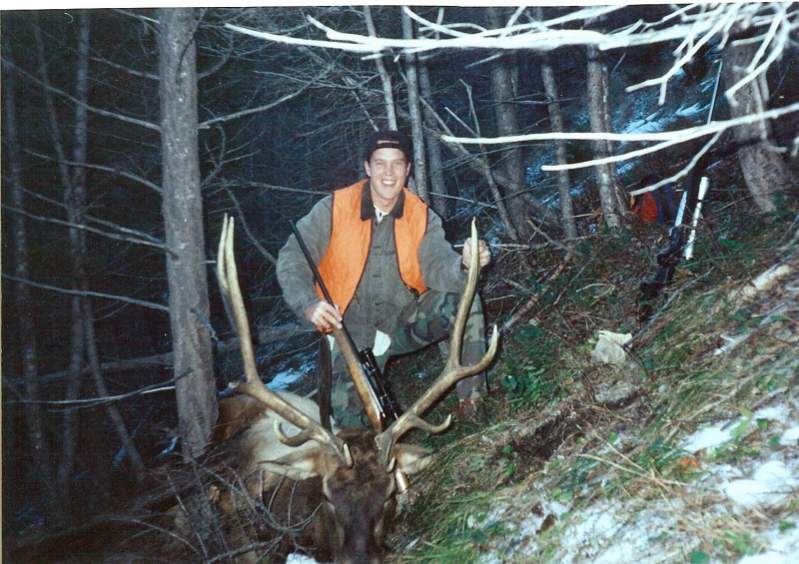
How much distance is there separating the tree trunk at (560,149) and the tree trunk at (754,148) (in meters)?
1.11

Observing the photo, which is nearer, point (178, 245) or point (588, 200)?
point (178, 245)

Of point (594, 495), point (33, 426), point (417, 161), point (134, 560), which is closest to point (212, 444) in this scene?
point (134, 560)

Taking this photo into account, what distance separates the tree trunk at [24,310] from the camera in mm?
3314

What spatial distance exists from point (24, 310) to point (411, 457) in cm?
326

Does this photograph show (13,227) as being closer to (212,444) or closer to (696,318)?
(212,444)

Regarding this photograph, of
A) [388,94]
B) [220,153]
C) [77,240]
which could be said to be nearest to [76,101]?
[220,153]

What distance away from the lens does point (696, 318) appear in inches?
109

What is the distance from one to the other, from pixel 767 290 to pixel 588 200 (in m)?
1.81

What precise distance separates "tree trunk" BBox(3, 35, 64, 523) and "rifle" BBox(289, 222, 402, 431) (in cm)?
170

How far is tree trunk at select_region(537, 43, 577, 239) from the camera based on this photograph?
4156mm

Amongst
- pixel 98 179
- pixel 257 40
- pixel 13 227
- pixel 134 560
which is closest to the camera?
pixel 134 560

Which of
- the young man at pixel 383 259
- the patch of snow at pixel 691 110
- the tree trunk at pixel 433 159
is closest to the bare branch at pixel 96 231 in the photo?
the young man at pixel 383 259

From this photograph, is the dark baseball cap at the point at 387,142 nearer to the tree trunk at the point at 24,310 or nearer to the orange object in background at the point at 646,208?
the orange object in background at the point at 646,208

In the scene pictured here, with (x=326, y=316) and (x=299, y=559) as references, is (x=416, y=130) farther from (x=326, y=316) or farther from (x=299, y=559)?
(x=299, y=559)
